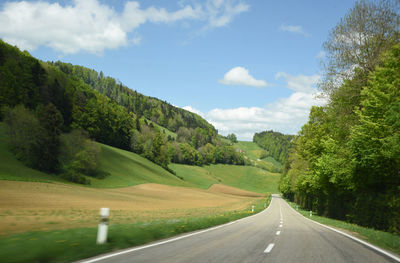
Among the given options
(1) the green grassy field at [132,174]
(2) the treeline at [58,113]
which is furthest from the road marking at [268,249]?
(2) the treeline at [58,113]


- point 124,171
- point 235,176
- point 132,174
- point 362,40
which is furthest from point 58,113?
point 235,176

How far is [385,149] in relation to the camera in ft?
52.8

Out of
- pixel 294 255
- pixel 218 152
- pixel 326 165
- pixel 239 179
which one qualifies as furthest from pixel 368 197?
pixel 218 152

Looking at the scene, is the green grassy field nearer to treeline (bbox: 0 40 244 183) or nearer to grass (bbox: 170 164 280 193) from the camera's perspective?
grass (bbox: 170 164 280 193)

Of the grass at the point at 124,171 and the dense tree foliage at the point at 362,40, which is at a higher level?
the dense tree foliage at the point at 362,40

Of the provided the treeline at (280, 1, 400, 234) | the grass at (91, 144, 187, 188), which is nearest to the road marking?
the treeline at (280, 1, 400, 234)

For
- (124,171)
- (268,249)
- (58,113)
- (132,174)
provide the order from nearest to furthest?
(268,249) → (58,113) → (124,171) → (132,174)

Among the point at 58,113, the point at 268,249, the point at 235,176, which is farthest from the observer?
the point at 235,176

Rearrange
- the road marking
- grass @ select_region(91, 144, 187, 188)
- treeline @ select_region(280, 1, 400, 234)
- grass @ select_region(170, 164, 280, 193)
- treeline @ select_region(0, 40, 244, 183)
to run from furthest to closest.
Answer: grass @ select_region(170, 164, 280, 193) < grass @ select_region(91, 144, 187, 188) < treeline @ select_region(0, 40, 244, 183) < treeline @ select_region(280, 1, 400, 234) < the road marking

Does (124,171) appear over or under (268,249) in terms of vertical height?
over

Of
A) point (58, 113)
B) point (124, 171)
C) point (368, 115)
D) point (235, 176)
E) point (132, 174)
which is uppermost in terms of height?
point (58, 113)

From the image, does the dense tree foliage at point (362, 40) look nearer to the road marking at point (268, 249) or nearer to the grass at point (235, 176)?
the road marking at point (268, 249)

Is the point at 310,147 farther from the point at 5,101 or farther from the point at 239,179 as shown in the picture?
the point at 239,179

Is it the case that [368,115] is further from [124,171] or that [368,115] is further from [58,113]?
[124,171]
